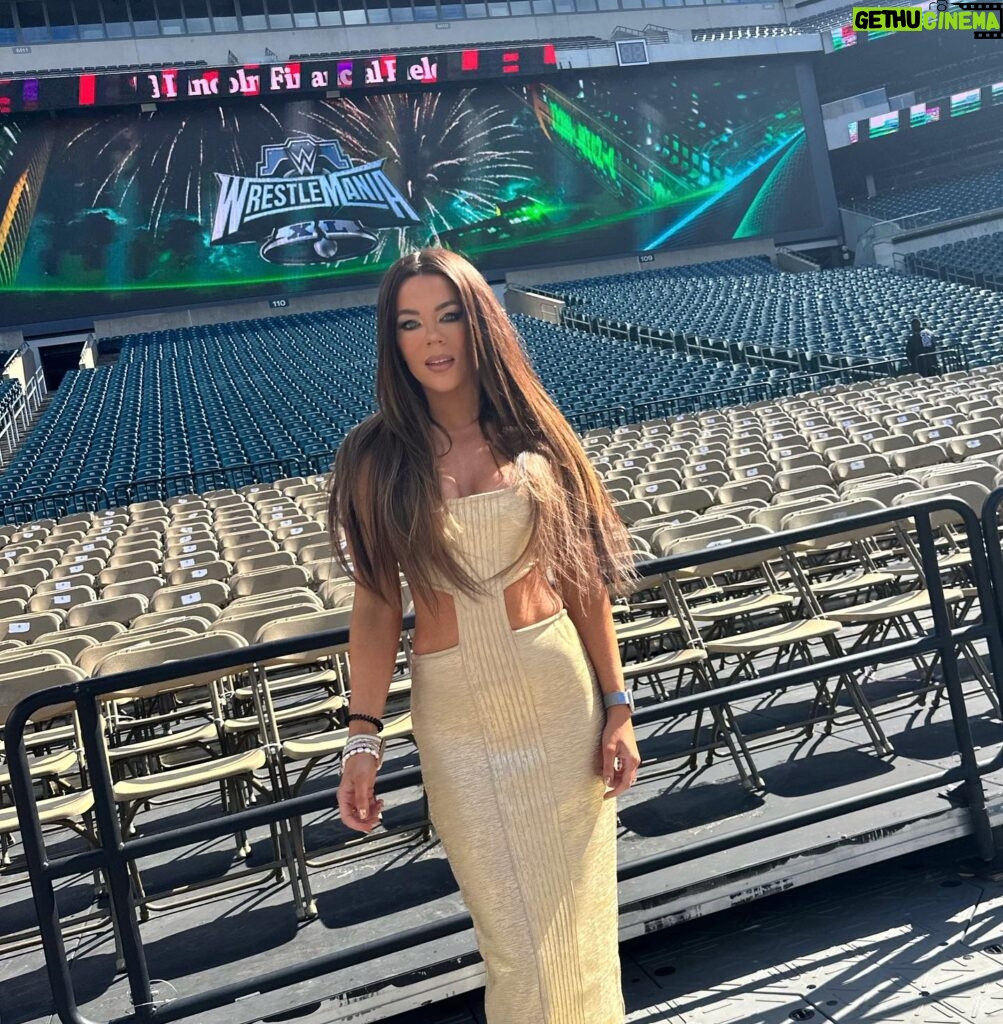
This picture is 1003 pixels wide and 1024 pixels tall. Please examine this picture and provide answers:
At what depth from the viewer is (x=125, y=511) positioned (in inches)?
557

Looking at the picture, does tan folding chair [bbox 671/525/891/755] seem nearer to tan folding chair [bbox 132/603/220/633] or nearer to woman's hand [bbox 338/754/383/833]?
woman's hand [bbox 338/754/383/833]

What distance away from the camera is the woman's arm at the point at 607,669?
2.13 m

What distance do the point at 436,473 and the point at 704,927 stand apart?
6.29ft

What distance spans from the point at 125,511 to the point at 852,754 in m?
11.5

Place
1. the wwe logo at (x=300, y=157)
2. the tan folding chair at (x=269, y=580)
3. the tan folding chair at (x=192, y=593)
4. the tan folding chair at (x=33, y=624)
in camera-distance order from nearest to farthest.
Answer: the tan folding chair at (x=33, y=624) → the tan folding chair at (x=192, y=593) → the tan folding chair at (x=269, y=580) → the wwe logo at (x=300, y=157)

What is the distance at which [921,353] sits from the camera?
17.4 m

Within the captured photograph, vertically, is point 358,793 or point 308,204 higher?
point 308,204

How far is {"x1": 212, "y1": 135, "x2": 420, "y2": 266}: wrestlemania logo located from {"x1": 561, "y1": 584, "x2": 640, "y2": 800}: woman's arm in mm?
33909

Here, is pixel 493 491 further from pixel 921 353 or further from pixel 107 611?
pixel 921 353

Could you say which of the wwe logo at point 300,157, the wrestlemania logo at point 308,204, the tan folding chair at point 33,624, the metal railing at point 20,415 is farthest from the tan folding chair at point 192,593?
the wwe logo at point 300,157

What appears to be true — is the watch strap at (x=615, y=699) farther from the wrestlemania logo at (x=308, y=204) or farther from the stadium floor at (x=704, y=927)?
the wrestlemania logo at (x=308, y=204)

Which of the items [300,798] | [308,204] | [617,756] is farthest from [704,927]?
[308,204]

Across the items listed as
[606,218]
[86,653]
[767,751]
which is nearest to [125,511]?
[86,653]

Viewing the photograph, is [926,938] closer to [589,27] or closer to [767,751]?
[767,751]
